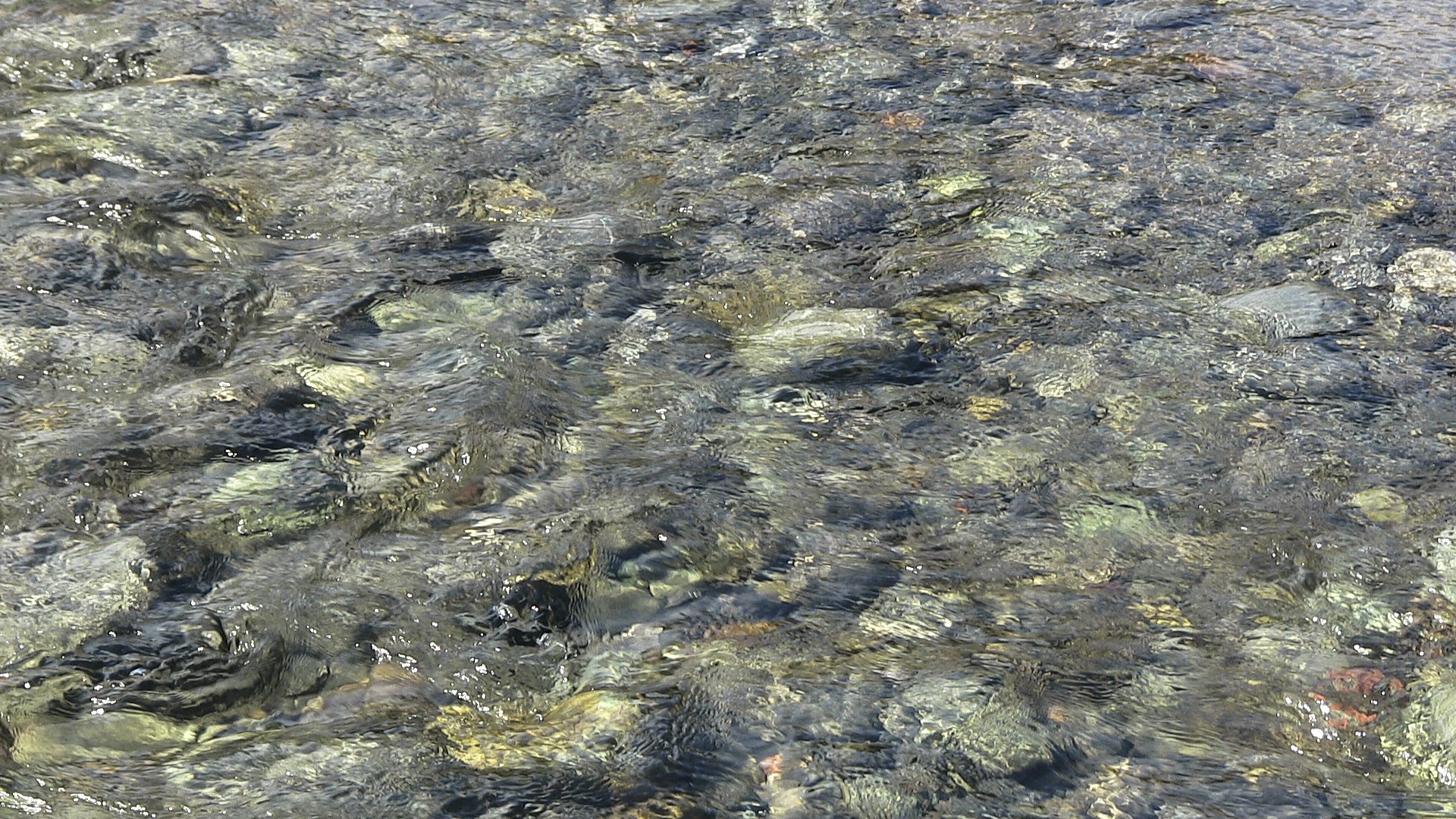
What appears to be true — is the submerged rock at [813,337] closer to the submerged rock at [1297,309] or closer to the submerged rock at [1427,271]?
the submerged rock at [1297,309]

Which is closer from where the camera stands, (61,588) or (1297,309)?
(61,588)

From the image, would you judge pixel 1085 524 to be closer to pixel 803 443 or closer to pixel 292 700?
pixel 803 443

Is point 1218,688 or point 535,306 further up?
point 535,306

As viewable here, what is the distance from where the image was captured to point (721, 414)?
2.53 m

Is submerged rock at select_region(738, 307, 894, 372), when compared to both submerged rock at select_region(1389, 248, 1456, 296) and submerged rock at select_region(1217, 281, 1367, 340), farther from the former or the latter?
submerged rock at select_region(1389, 248, 1456, 296)

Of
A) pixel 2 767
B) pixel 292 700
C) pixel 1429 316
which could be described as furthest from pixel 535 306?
pixel 1429 316

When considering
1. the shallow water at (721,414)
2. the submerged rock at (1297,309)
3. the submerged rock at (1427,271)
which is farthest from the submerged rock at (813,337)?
the submerged rock at (1427,271)

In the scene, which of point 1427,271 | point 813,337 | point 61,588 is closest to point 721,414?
point 813,337

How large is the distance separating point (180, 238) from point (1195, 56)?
2532mm

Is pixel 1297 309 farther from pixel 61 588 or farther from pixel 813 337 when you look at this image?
pixel 61 588

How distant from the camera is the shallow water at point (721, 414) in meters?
1.87

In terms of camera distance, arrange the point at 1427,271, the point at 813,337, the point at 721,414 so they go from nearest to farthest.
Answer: the point at 721,414, the point at 813,337, the point at 1427,271

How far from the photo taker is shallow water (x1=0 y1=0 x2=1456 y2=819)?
6.13ft

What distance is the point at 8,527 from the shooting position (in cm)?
211
